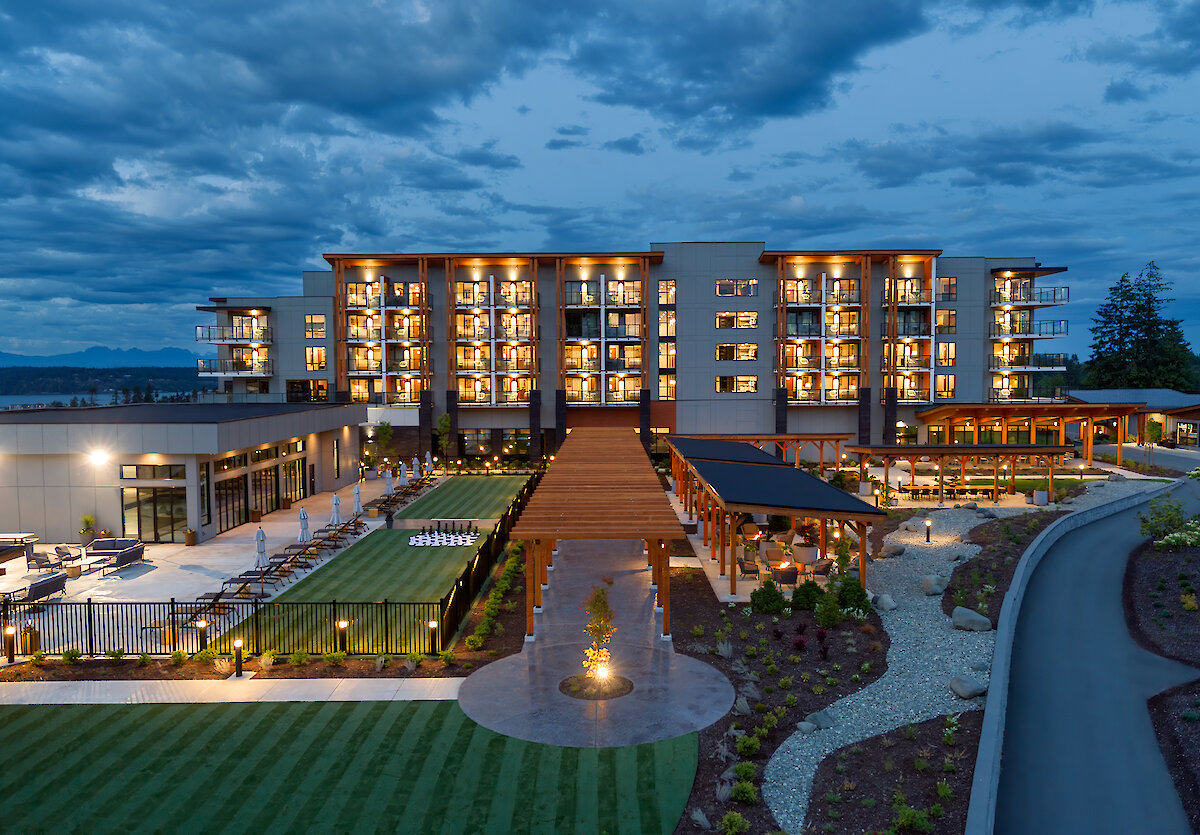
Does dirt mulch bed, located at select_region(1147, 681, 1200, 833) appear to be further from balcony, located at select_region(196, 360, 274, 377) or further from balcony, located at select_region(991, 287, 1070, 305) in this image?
balcony, located at select_region(196, 360, 274, 377)

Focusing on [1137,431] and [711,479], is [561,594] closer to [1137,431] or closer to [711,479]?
[711,479]

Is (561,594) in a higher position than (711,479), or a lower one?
lower

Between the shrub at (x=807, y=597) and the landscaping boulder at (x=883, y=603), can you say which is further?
the landscaping boulder at (x=883, y=603)

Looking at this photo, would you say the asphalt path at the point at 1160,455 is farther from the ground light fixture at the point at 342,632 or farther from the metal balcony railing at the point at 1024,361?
the ground light fixture at the point at 342,632

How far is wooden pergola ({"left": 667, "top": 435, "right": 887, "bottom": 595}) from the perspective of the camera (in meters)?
19.2

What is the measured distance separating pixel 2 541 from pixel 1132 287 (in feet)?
364

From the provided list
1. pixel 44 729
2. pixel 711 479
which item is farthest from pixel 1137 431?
pixel 44 729

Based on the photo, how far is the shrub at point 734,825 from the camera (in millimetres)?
9102

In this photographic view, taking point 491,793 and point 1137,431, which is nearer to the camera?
point 491,793

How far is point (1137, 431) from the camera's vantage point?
59562 mm

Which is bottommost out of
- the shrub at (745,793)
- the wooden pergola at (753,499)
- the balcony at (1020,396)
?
the shrub at (745,793)

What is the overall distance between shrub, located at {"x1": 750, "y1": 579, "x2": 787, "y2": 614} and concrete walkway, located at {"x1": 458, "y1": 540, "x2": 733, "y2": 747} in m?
2.61

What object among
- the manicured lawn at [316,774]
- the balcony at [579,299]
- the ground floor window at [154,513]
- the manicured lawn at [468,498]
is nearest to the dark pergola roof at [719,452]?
the manicured lawn at [468,498]

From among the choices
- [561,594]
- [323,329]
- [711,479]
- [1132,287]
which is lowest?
[561,594]
